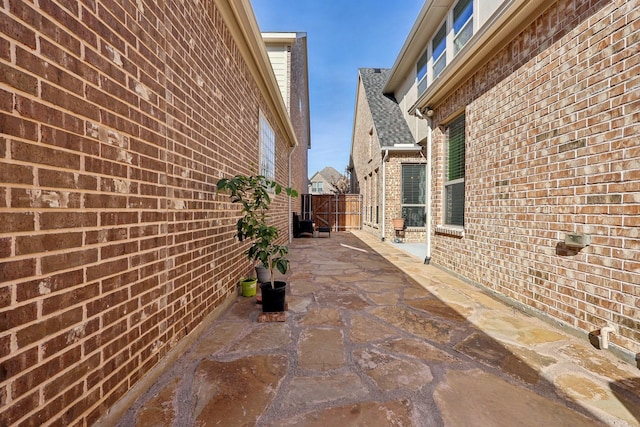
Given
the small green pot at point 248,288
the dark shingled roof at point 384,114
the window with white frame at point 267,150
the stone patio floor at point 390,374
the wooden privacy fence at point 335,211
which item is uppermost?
the dark shingled roof at point 384,114

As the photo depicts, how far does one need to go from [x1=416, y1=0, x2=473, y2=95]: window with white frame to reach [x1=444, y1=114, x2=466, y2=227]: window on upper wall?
171 centimetres

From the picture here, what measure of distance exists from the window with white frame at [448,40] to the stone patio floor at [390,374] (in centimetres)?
499

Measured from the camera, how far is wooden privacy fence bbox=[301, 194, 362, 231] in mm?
13180

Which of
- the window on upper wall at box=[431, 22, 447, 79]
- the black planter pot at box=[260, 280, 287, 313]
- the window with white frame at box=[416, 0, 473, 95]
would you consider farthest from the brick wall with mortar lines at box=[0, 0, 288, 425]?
the window on upper wall at box=[431, 22, 447, 79]

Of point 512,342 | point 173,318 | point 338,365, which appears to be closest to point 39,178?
point 173,318

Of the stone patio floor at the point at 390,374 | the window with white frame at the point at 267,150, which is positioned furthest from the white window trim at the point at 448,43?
the stone patio floor at the point at 390,374

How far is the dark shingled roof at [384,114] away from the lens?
8.70m

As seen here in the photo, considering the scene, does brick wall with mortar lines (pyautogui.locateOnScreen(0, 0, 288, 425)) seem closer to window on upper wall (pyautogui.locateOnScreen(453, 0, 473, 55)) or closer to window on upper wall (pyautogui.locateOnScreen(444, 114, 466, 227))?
window on upper wall (pyautogui.locateOnScreen(444, 114, 466, 227))

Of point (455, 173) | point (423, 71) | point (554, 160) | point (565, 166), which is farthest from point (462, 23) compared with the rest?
point (565, 166)

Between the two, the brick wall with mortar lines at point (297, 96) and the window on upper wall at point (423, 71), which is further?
the brick wall with mortar lines at point (297, 96)

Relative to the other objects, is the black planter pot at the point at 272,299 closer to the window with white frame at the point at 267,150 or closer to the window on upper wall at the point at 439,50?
the window with white frame at the point at 267,150

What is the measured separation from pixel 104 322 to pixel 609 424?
256 cm

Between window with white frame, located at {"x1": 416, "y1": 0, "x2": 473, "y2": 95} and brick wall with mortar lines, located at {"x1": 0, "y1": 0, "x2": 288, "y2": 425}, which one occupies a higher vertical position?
window with white frame, located at {"x1": 416, "y1": 0, "x2": 473, "y2": 95}

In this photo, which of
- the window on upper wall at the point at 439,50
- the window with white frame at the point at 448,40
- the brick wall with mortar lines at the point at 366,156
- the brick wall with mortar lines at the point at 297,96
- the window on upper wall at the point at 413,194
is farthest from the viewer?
the brick wall with mortar lines at the point at 366,156
